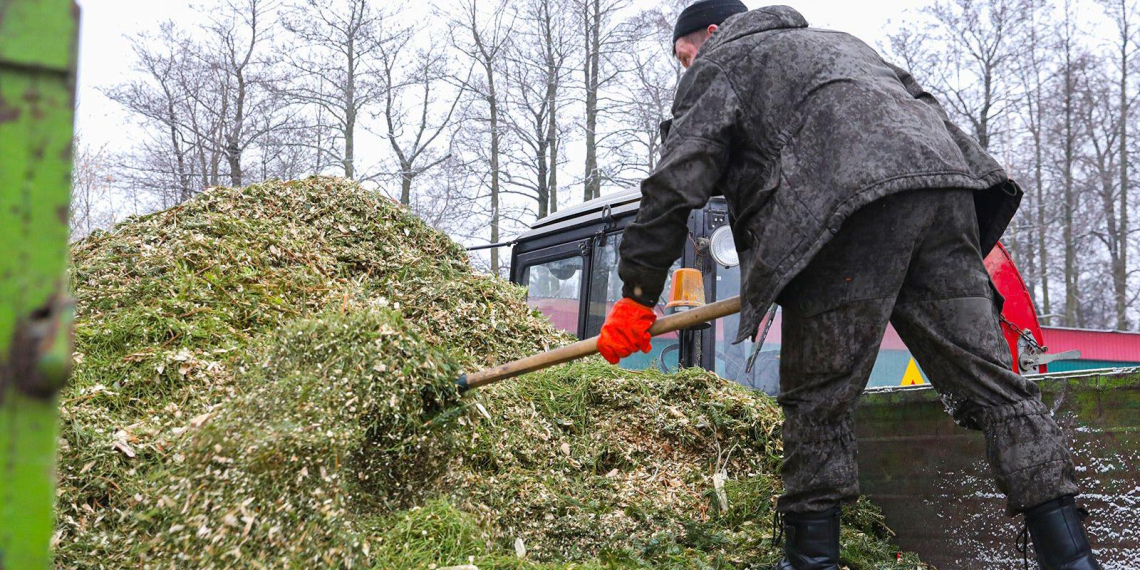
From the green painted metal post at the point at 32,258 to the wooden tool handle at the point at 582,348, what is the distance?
2252 millimetres

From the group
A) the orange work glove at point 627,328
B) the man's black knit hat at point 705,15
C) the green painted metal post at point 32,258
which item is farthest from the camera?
the man's black knit hat at point 705,15

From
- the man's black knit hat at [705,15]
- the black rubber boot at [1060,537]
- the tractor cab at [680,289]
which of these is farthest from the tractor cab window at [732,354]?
the black rubber boot at [1060,537]

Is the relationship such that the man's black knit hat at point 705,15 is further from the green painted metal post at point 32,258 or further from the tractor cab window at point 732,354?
the green painted metal post at point 32,258

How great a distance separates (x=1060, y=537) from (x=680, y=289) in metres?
1.56

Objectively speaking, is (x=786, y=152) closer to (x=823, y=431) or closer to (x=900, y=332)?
(x=900, y=332)

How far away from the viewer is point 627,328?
2.87 metres

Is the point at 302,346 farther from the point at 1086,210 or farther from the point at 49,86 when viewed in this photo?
the point at 1086,210

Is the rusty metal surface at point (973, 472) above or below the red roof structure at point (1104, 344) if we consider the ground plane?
below

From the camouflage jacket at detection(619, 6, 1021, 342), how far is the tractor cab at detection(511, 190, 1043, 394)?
0.74m

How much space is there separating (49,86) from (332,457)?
2020mm

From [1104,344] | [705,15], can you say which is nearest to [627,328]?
[705,15]

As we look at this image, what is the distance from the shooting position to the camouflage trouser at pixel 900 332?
96.0 inches

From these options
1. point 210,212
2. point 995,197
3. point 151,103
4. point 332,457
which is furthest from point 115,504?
point 151,103

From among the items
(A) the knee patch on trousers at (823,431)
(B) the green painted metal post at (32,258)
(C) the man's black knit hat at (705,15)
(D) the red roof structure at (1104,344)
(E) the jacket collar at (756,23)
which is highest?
(C) the man's black knit hat at (705,15)
